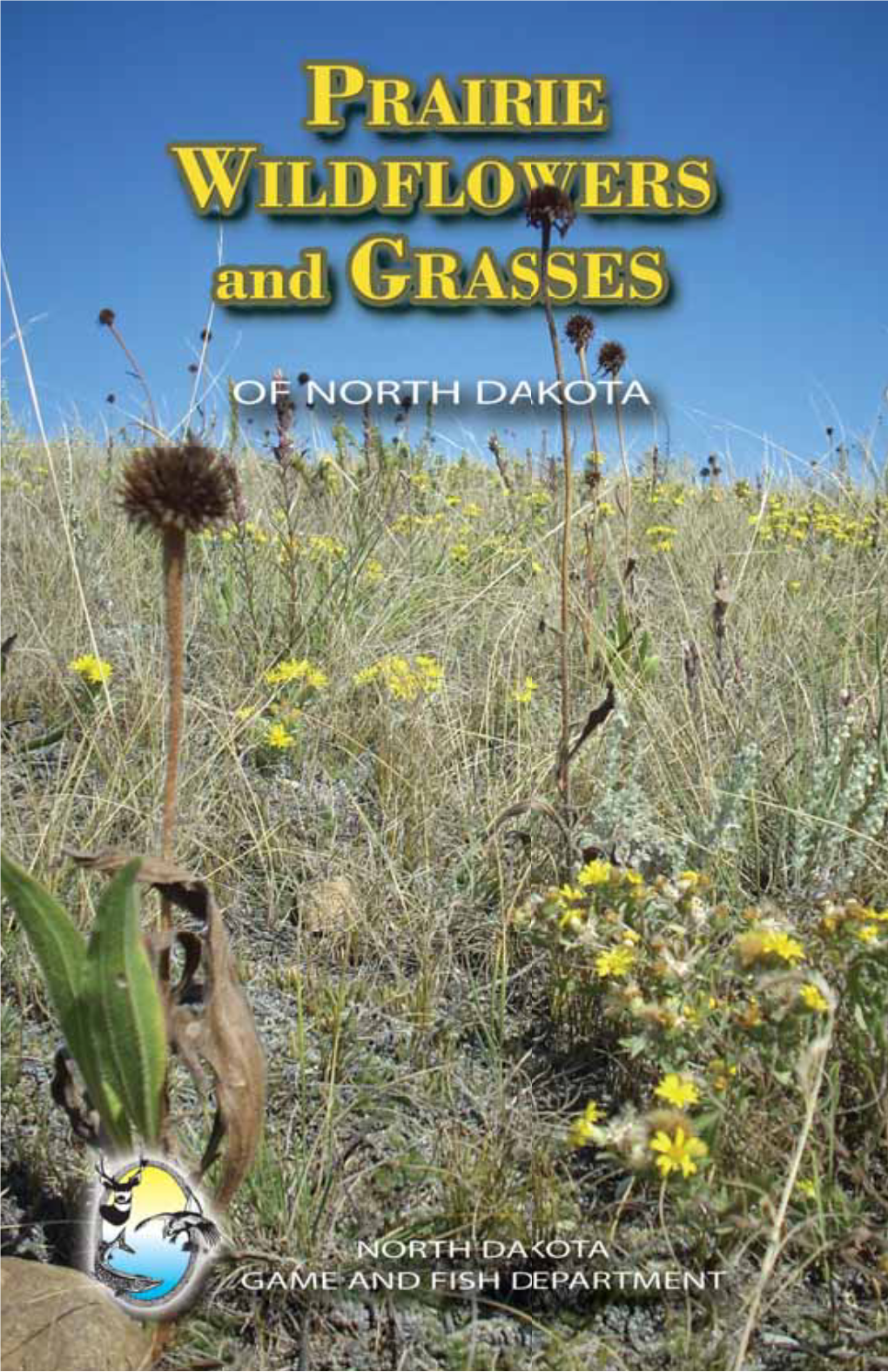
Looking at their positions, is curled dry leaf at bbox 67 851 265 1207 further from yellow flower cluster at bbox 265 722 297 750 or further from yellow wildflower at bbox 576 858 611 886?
yellow flower cluster at bbox 265 722 297 750

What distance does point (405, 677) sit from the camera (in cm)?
254

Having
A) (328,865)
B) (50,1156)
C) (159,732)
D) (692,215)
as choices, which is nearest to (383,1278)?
(50,1156)

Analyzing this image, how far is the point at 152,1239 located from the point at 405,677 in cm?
143

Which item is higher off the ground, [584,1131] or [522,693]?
[522,693]

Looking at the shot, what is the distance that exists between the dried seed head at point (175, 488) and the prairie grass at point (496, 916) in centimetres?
80

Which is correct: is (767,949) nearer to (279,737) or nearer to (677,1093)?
(677,1093)

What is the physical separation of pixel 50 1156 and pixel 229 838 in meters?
0.80

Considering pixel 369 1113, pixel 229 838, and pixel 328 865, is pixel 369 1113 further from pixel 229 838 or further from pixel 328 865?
pixel 229 838

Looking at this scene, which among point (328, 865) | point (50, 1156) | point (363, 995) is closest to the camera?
point (50, 1156)

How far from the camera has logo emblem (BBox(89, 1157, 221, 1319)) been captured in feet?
4.19

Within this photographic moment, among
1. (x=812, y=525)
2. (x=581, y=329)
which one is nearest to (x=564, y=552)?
(x=581, y=329)

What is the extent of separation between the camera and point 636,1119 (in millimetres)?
1386

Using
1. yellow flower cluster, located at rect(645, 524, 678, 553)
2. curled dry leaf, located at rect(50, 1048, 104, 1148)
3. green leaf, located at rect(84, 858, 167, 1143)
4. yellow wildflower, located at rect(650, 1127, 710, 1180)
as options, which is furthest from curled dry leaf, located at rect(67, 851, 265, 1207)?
yellow flower cluster, located at rect(645, 524, 678, 553)

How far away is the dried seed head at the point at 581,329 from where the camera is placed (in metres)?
2.05
